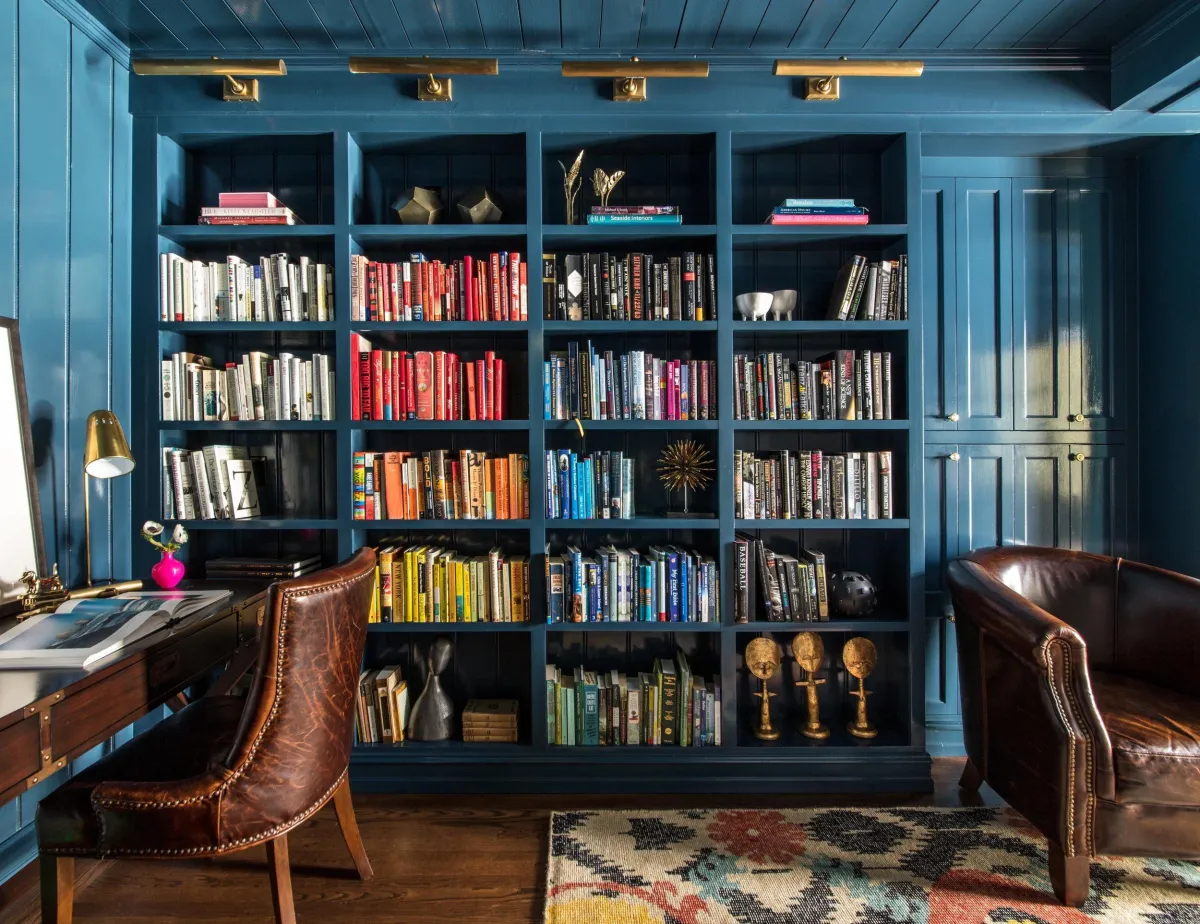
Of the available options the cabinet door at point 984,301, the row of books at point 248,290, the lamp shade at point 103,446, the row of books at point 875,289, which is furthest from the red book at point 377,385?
the cabinet door at point 984,301

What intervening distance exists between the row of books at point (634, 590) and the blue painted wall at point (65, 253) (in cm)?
149

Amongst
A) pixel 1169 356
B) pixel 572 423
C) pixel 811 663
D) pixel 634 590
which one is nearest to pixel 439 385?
pixel 572 423

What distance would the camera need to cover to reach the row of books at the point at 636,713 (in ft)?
7.63

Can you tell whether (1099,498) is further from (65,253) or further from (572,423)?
(65,253)

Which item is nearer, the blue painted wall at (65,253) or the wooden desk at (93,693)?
the wooden desk at (93,693)

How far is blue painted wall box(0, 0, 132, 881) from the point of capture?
1.85 m

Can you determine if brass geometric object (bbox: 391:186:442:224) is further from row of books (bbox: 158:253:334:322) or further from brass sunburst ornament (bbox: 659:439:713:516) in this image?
brass sunburst ornament (bbox: 659:439:713:516)

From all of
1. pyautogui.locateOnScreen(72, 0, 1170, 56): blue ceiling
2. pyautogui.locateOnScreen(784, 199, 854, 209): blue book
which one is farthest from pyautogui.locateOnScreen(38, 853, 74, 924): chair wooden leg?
pyautogui.locateOnScreen(784, 199, 854, 209): blue book

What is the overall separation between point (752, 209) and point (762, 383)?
726mm

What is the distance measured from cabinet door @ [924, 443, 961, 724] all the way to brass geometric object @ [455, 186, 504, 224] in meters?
1.83

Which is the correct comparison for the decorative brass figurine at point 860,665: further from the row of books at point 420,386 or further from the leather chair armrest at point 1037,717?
the row of books at point 420,386

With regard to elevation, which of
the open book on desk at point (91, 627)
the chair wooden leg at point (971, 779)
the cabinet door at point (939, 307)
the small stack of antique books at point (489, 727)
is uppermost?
the cabinet door at point (939, 307)

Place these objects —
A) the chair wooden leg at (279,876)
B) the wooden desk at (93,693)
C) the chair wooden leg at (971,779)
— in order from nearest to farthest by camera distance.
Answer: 1. the wooden desk at (93,693)
2. the chair wooden leg at (279,876)
3. the chair wooden leg at (971,779)

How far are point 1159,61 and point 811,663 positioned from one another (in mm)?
2260
